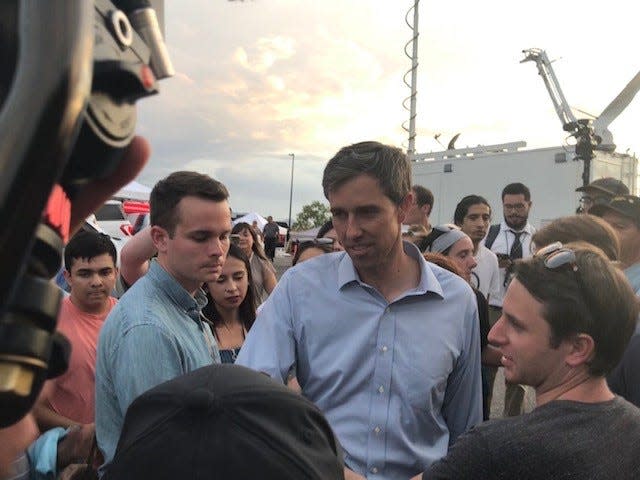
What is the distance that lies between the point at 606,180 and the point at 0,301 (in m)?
5.05

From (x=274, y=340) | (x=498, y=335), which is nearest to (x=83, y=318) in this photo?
(x=274, y=340)

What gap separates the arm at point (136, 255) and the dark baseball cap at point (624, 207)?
108 inches

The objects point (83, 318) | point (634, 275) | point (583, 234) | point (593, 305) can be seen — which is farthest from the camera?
point (83, 318)

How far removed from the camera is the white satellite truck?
12195 mm

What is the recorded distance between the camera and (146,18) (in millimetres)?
547

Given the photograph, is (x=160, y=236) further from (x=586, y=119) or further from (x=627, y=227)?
(x=586, y=119)

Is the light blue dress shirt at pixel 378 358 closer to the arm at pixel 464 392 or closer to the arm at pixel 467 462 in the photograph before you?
the arm at pixel 464 392

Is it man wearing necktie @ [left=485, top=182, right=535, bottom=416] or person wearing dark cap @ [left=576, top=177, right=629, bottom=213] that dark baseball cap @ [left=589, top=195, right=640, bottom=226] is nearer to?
person wearing dark cap @ [left=576, top=177, right=629, bottom=213]

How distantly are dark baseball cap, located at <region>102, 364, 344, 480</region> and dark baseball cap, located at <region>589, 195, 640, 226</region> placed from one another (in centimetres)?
327

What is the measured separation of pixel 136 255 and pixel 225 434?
318cm

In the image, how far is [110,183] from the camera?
594 millimetres

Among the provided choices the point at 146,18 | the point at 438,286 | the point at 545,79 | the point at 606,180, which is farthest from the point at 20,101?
the point at 545,79

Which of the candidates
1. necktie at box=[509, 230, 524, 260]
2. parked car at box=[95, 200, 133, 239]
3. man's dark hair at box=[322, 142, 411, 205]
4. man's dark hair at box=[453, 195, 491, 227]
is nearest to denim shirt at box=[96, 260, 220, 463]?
man's dark hair at box=[322, 142, 411, 205]

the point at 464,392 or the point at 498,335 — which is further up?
the point at 498,335
